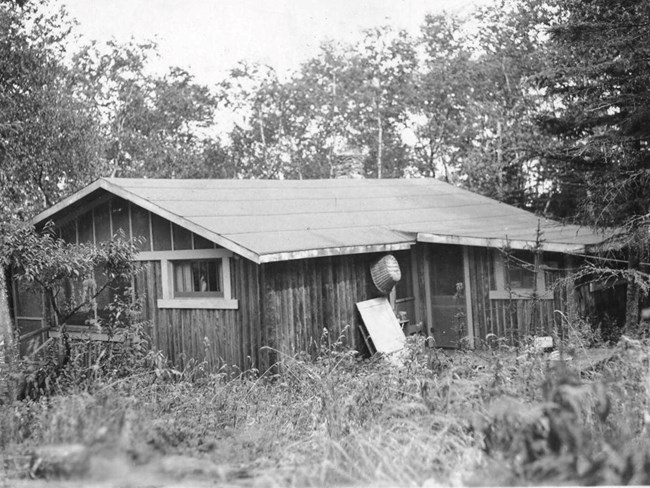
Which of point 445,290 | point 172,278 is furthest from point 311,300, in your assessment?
point 445,290

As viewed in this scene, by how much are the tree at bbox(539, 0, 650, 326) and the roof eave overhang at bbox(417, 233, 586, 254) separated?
1.52 feet

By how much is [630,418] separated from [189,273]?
23.0 feet

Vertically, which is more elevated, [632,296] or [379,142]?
[379,142]

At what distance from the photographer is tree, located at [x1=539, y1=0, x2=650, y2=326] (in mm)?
9016

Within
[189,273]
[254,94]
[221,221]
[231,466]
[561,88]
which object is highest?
[254,94]

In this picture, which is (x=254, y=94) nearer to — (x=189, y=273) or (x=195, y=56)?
(x=195, y=56)

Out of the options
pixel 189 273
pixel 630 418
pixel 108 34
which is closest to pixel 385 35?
pixel 108 34

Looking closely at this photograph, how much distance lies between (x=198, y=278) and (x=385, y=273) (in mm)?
2923

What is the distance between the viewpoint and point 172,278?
10297 mm

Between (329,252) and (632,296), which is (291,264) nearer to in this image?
(329,252)

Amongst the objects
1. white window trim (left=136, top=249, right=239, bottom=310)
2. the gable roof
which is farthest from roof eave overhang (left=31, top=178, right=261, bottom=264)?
white window trim (left=136, top=249, right=239, bottom=310)

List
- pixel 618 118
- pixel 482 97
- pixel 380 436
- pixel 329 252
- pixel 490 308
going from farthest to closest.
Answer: pixel 482 97 < pixel 490 308 < pixel 618 118 < pixel 329 252 < pixel 380 436

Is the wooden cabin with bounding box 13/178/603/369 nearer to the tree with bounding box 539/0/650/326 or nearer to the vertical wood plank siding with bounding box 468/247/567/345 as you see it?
the vertical wood plank siding with bounding box 468/247/567/345

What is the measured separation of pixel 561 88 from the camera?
10695 mm
